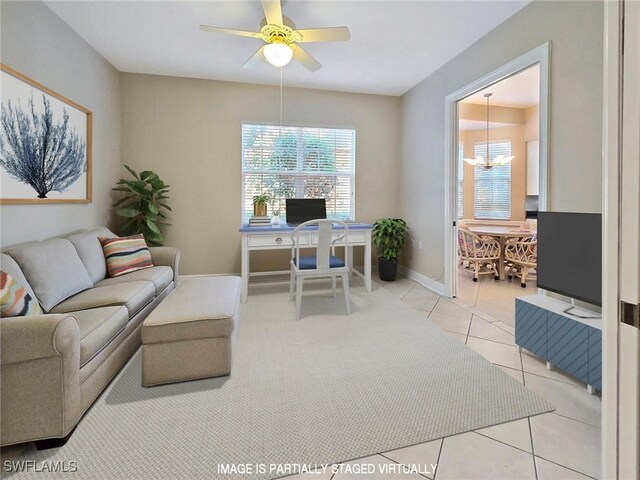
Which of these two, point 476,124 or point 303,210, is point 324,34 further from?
point 476,124

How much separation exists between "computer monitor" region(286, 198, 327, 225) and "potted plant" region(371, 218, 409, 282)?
81 centimetres

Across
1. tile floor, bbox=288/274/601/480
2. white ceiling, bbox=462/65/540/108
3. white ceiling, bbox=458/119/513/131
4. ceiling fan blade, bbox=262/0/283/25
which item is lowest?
tile floor, bbox=288/274/601/480

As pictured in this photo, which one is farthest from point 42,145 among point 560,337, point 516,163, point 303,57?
point 516,163

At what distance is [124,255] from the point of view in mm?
2721

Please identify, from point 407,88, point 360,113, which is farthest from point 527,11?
point 360,113

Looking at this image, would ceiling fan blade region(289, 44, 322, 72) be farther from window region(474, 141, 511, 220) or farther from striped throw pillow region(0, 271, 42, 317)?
window region(474, 141, 511, 220)

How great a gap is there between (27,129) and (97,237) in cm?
96

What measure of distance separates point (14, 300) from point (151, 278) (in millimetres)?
1041

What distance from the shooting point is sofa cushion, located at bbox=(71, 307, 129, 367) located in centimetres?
146

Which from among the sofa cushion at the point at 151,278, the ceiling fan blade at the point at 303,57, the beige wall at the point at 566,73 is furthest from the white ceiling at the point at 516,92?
the sofa cushion at the point at 151,278

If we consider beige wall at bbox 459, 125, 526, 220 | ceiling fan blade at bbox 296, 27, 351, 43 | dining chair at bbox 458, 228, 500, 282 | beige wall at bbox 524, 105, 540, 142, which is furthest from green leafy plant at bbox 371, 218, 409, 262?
beige wall at bbox 524, 105, 540, 142

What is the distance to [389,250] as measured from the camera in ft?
13.4

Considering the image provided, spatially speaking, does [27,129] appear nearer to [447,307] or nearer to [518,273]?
[447,307]

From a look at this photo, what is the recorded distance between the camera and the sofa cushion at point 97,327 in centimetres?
146
